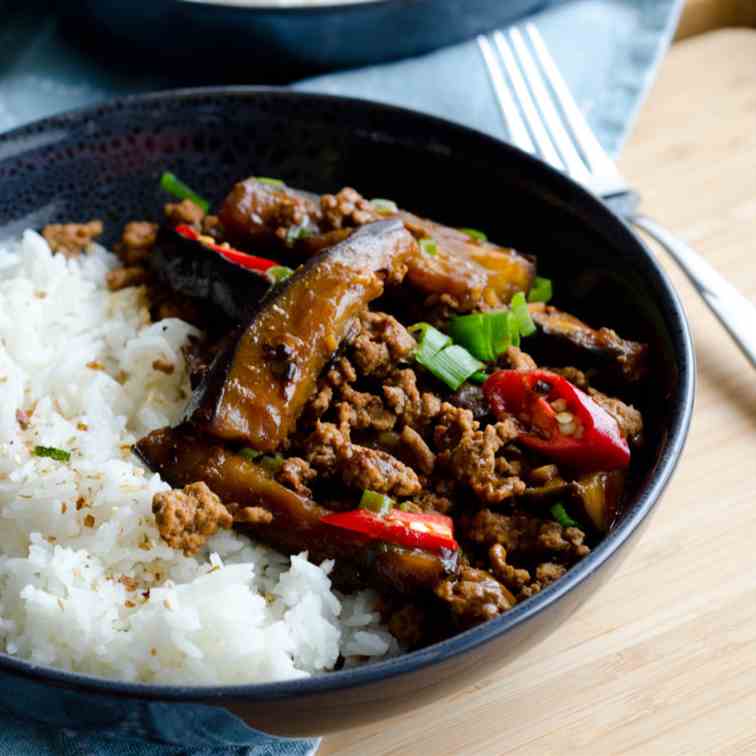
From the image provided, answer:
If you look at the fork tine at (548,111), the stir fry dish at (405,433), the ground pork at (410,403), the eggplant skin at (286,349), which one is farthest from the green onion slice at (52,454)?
the fork tine at (548,111)

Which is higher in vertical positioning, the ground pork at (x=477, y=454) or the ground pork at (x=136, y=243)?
the ground pork at (x=477, y=454)

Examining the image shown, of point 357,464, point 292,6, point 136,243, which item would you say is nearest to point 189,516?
point 357,464

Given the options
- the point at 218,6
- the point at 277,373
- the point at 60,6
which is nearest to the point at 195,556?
the point at 277,373

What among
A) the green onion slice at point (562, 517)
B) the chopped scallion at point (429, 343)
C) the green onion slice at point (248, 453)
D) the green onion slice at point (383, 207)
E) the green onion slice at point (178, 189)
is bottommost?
the green onion slice at point (178, 189)

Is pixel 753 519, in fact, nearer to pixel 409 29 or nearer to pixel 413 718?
pixel 413 718

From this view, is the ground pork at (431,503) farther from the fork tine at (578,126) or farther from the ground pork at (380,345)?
the fork tine at (578,126)

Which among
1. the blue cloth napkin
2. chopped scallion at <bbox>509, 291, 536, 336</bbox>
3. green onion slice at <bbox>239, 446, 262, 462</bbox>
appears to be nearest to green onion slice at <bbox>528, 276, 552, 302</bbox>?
chopped scallion at <bbox>509, 291, 536, 336</bbox>
